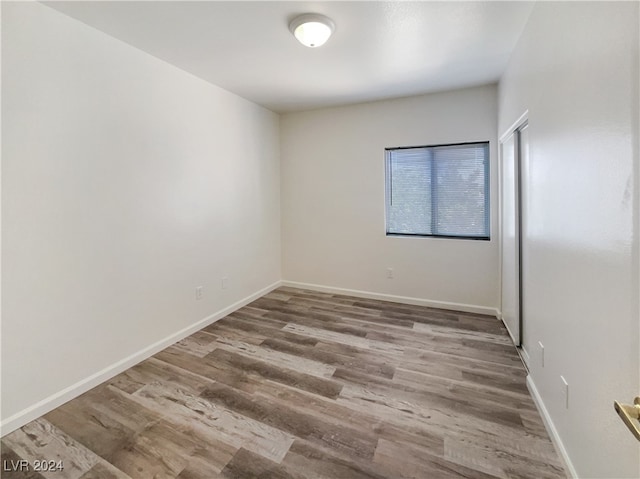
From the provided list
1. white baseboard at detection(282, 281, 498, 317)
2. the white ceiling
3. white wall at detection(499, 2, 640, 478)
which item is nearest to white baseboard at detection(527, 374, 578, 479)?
white wall at detection(499, 2, 640, 478)

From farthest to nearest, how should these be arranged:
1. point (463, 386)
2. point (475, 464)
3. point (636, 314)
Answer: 1. point (463, 386)
2. point (475, 464)
3. point (636, 314)

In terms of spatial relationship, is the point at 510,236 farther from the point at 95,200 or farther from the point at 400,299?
the point at 95,200

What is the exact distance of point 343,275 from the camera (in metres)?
4.12

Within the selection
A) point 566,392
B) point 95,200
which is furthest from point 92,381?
point 566,392

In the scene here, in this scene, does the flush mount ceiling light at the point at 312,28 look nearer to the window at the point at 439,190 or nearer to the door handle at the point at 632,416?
the window at the point at 439,190

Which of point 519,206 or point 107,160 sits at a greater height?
point 107,160

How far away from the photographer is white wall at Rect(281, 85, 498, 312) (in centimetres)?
334

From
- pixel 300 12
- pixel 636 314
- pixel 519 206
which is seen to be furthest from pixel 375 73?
pixel 636 314

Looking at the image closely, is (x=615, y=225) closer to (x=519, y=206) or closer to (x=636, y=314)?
(x=636, y=314)

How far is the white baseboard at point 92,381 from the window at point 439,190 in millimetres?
2627

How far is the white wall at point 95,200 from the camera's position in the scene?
1736mm

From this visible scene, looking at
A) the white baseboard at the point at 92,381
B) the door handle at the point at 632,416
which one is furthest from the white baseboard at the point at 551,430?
the white baseboard at the point at 92,381

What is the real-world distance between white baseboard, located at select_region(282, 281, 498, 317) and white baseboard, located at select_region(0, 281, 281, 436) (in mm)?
1446

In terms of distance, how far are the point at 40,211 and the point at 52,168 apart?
290 mm
